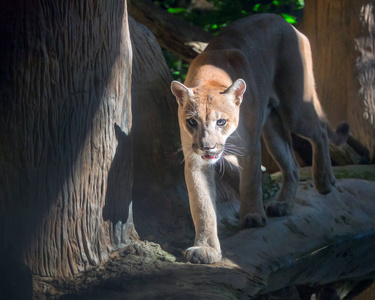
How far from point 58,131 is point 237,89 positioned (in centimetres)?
121

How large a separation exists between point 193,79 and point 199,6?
4.69 meters

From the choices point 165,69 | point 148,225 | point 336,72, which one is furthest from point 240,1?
point 148,225

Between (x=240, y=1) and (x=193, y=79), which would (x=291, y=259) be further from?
(x=240, y=1)

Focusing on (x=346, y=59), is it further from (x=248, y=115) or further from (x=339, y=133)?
(x=248, y=115)

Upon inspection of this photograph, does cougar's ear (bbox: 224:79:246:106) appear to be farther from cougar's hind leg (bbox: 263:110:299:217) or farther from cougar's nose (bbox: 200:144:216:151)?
cougar's hind leg (bbox: 263:110:299:217)

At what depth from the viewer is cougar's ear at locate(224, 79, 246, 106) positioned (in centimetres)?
386

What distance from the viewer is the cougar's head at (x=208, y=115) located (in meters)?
3.72

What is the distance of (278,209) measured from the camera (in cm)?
469

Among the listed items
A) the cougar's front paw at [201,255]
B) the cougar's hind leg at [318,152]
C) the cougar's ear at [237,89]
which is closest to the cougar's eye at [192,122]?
the cougar's ear at [237,89]

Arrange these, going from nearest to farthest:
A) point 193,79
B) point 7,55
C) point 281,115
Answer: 1. point 7,55
2. point 193,79
3. point 281,115

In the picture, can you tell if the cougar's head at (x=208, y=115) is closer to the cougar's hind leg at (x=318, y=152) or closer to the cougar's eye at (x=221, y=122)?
the cougar's eye at (x=221, y=122)

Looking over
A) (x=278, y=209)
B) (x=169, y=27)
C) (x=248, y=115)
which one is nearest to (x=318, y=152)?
(x=278, y=209)

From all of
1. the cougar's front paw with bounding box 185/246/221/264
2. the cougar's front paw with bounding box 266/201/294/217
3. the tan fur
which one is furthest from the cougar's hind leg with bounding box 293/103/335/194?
the cougar's front paw with bounding box 185/246/221/264

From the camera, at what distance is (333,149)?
6.30m
